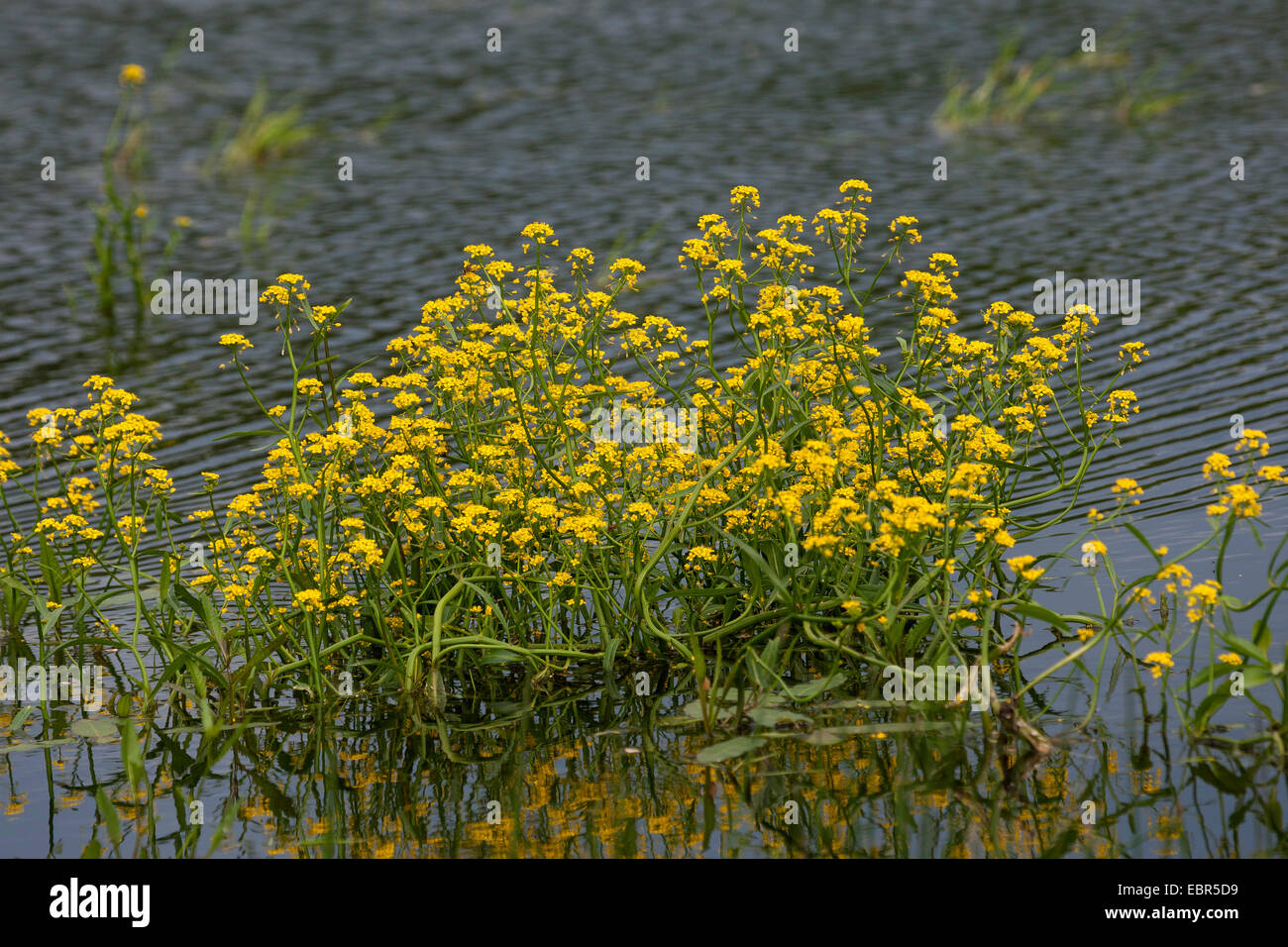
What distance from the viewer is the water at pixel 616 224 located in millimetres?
5805

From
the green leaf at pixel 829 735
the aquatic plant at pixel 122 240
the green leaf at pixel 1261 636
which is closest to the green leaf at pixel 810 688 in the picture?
the green leaf at pixel 829 735

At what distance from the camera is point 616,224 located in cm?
1497

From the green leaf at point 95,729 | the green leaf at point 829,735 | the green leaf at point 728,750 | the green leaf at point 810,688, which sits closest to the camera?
the green leaf at point 728,750

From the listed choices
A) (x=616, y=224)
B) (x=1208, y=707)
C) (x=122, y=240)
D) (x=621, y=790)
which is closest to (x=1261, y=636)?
(x=1208, y=707)

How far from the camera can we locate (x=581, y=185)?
1653 centimetres

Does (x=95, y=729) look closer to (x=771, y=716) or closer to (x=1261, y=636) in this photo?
(x=771, y=716)

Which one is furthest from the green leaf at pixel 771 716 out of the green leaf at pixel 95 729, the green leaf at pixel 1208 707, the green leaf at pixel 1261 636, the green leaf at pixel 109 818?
the green leaf at pixel 95 729

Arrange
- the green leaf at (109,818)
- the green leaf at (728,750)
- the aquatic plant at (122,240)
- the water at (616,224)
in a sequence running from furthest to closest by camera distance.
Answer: the aquatic plant at (122,240) → the green leaf at (728,750) → the water at (616,224) → the green leaf at (109,818)

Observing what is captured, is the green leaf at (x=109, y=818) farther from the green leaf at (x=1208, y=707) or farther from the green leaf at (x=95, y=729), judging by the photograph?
the green leaf at (x=1208, y=707)

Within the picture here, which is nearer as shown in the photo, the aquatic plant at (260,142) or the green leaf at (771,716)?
the green leaf at (771,716)

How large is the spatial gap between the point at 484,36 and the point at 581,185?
915 cm

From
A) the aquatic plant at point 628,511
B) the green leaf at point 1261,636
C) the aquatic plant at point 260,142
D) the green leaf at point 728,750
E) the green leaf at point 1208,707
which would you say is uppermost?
the aquatic plant at point 260,142

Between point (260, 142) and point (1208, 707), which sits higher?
point (260, 142)

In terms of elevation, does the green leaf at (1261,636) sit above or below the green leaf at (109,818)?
above
